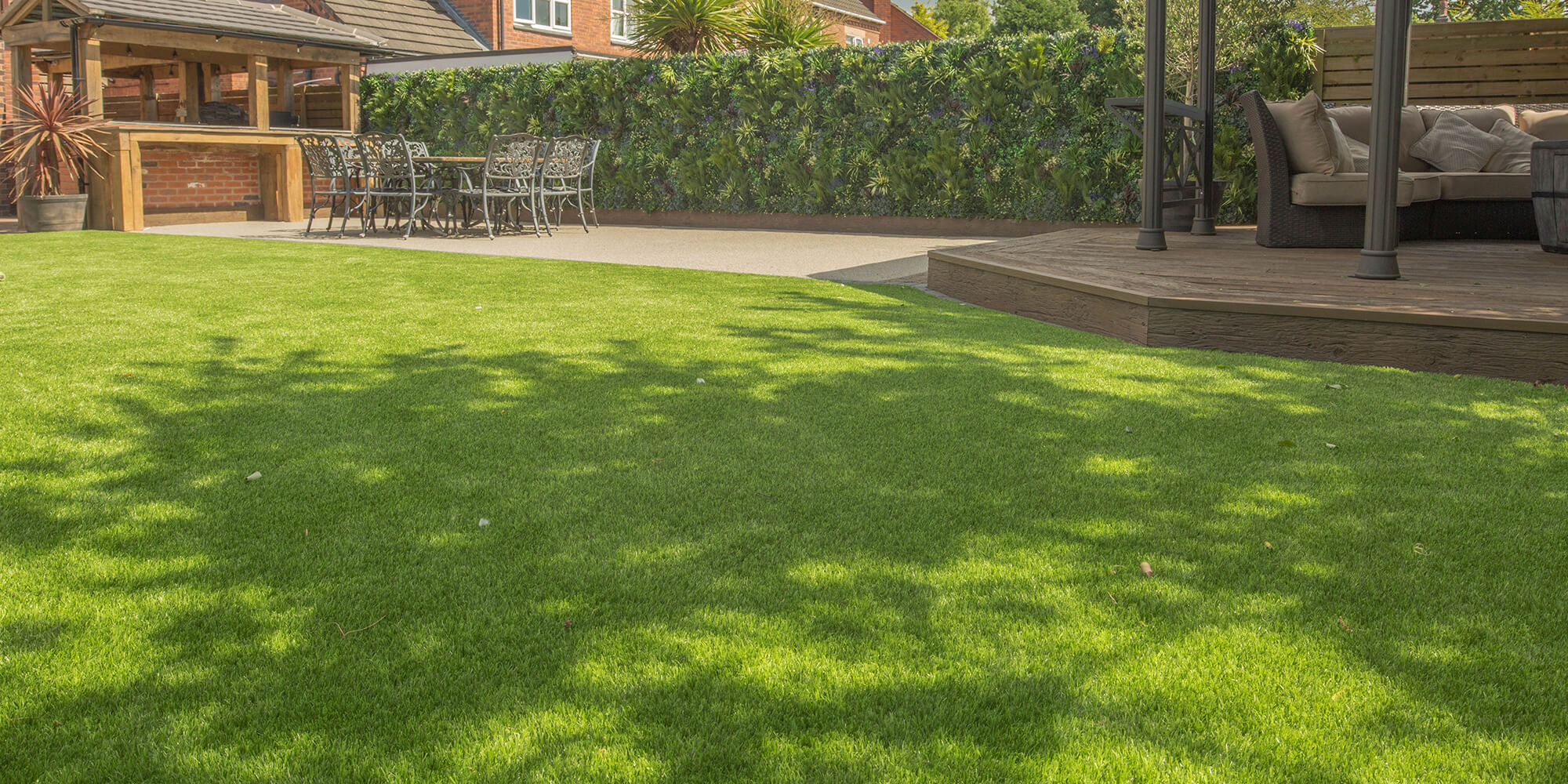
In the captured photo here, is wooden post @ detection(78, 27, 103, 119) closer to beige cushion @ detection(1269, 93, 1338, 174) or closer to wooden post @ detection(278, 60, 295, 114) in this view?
wooden post @ detection(278, 60, 295, 114)

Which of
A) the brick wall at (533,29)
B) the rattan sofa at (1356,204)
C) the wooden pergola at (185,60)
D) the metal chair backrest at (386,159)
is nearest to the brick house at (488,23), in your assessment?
the brick wall at (533,29)

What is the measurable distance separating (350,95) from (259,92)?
5.30 feet

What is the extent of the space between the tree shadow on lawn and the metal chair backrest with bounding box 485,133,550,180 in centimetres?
834

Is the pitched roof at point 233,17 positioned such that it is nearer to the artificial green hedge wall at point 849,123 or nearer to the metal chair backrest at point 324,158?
the artificial green hedge wall at point 849,123

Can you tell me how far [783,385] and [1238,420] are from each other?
59.0 inches

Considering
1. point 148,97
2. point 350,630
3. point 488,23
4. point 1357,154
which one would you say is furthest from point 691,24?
point 350,630

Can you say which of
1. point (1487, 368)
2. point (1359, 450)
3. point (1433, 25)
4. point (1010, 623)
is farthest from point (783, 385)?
point (1433, 25)

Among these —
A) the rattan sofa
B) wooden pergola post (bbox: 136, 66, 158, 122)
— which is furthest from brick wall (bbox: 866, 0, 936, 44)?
the rattan sofa

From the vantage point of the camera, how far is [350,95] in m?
16.3

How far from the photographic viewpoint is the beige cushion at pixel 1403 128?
28.4 feet

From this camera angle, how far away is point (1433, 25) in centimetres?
1104

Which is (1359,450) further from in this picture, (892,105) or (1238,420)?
(892,105)

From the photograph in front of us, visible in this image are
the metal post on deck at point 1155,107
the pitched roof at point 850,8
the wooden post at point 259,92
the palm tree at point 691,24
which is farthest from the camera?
the pitched roof at point 850,8

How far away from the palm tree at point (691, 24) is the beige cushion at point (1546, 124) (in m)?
11.5
